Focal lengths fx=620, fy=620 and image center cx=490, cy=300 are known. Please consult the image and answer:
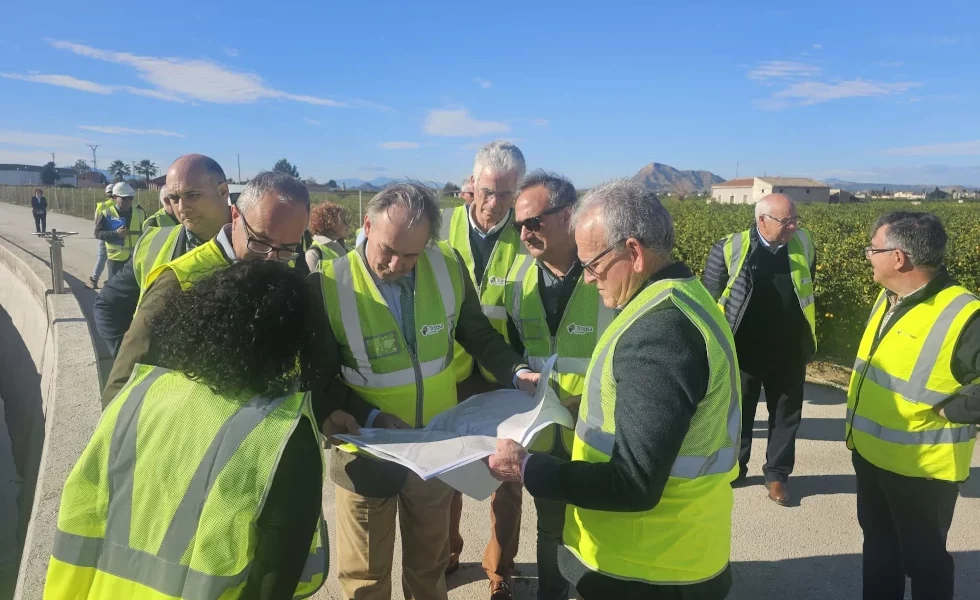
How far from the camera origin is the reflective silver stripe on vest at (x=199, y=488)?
53.1 inches

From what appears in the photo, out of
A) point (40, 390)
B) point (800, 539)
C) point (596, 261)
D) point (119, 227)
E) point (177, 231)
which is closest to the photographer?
point (596, 261)

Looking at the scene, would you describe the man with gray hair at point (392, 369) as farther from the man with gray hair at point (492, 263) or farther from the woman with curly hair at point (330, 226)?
the woman with curly hair at point (330, 226)

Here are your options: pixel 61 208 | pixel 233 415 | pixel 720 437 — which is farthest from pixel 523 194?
pixel 61 208

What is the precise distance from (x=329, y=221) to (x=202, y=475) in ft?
14.4

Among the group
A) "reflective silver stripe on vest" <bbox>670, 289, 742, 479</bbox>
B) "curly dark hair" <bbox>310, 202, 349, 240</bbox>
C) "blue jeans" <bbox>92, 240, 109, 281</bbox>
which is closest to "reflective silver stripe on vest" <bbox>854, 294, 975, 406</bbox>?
"reflective silver stripe on vest" <bbox>670, 289, 742, 479</bbox>

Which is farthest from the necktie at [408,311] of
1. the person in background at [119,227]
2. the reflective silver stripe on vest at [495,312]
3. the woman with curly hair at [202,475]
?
the person in background at [119,227]

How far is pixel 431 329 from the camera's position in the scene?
2.52 metres

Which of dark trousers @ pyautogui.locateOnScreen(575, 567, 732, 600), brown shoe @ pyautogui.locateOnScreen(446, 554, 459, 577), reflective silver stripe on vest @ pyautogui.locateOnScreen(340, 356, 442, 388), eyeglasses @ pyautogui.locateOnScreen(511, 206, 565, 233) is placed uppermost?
eyeglasses @ pyautogui.locateOnScreen(511, 206, 565, 233)

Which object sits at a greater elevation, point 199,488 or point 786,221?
point 786,221

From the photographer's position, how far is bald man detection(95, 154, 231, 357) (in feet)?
10.2

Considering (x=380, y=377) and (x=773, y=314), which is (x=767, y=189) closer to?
(x=773, y=314)

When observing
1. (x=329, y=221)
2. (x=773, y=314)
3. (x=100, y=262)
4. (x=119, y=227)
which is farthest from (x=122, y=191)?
(x=773, y=314)

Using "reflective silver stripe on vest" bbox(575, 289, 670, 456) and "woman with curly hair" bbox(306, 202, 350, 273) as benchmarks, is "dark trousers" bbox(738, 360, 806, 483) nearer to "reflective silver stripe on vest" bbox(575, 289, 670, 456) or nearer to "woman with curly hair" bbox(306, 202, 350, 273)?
"reflective silver stripe on vest" bbox(575, 289, 670, 456)

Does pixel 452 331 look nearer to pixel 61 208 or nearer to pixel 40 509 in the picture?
pixel 40 509
